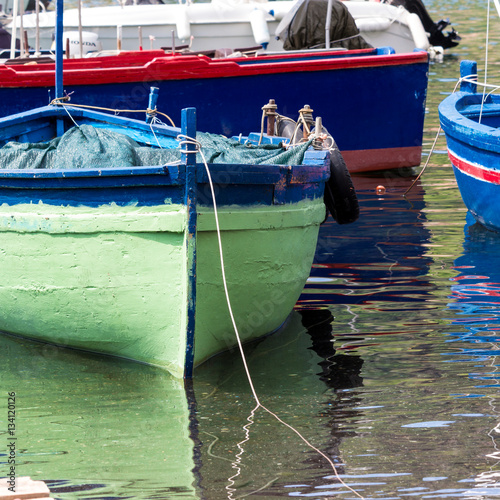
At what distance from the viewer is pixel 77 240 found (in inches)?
215

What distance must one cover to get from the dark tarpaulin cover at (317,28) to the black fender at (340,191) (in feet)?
19.9

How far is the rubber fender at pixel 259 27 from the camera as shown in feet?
50.5

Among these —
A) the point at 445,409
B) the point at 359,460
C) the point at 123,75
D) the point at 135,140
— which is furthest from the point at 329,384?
the point at 123,75

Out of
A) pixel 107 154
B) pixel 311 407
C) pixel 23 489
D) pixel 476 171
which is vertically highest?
pixel 107 154

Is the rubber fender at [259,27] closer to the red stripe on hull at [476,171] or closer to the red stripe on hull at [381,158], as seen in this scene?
the red stripe on hull at [381,158]

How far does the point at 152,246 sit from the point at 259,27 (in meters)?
10.9

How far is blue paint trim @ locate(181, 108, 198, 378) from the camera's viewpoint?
5066 millimetres

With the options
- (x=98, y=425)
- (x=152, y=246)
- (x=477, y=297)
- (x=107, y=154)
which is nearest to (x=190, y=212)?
(x=152, y=246)

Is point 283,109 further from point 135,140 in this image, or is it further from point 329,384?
point 329,384

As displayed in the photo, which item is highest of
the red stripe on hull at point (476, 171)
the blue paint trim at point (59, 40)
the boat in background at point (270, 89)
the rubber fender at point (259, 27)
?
the blue paint trim at point (59, 40)

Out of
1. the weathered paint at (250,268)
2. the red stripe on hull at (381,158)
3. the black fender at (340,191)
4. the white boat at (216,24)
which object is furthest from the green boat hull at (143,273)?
the white boat at (216,24)

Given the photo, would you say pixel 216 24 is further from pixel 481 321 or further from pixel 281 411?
pixel 281 411

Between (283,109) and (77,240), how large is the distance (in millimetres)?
6470

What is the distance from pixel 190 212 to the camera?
16.8 feet
